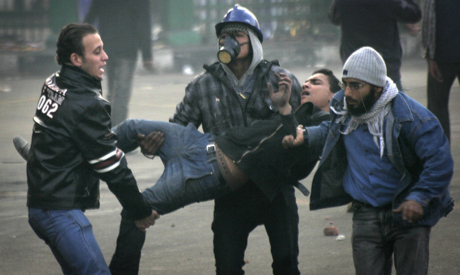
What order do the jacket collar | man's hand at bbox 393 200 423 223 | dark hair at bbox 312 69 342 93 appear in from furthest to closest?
1. dark hair at bbox 312 69 342 93
2. the jacket collar
3. man's hand at bbox 393 200 423 223

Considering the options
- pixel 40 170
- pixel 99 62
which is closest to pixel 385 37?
pixel 99 62

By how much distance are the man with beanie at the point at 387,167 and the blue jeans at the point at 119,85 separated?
16.0 feet

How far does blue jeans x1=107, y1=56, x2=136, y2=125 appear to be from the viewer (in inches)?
322

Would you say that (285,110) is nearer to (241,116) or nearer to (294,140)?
(294,140)

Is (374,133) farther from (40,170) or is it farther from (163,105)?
(163,105)

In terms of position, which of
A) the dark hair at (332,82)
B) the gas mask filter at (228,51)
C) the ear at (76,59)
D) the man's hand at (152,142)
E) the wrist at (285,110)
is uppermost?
the ear at (76,59)

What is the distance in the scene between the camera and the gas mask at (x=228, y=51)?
382 centimetres

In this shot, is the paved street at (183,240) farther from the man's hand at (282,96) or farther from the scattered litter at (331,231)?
the man's hand at (282,96)

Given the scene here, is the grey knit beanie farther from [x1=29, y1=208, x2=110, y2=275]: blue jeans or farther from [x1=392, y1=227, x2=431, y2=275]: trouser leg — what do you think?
[x1=29, y1=208, x2=110, y2=275]: blue jeans

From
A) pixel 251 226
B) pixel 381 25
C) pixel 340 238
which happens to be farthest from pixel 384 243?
pixel 381 25

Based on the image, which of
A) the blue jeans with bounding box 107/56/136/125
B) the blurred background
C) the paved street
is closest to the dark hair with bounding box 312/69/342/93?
the paved street

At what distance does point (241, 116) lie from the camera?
153 inches

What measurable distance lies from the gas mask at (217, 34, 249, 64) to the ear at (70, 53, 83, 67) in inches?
30.3

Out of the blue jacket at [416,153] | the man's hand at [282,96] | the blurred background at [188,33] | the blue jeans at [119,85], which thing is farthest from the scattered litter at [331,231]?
the blurred background at [188,33]
